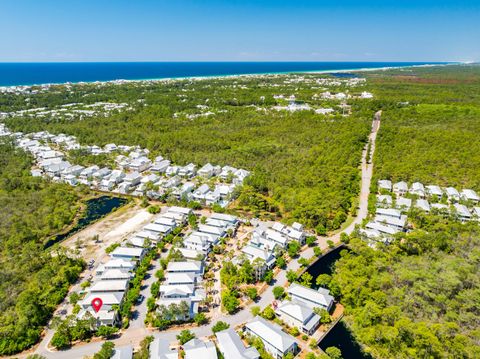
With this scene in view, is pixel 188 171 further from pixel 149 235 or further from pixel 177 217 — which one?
pixel 149 235

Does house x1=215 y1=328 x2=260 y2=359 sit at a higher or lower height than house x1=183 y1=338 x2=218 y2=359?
lower

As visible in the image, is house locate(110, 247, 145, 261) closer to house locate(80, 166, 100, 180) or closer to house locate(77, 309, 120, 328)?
house locate(77, 309, 120, 328)

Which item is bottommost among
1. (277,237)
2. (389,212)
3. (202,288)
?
(202,288)

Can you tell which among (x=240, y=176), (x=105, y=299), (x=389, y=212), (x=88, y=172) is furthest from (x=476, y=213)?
(x=88, y=172)

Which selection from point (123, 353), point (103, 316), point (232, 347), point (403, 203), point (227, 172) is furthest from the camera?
point (227, 172)

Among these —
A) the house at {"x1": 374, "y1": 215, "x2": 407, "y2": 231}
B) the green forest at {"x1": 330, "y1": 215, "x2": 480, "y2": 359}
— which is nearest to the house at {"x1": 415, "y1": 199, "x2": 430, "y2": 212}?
the house at {"x1": 374, "y1": 215, "x2": 407, "y2": 231}

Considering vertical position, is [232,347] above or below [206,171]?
below
